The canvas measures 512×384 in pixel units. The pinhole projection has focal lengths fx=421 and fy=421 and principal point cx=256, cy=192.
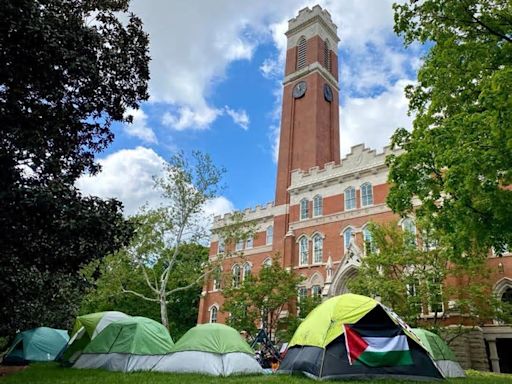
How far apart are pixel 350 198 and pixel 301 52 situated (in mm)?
18401

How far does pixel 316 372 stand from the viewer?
1021cm

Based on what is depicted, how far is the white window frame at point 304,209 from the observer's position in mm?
31228

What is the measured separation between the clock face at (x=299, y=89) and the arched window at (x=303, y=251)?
14.5m

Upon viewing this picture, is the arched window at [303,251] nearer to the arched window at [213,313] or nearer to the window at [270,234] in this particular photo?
the window at [270,234]

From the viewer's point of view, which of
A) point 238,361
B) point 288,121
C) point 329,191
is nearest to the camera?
point 238,361

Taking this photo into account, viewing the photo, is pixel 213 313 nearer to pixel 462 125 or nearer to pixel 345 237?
pixel 345 237

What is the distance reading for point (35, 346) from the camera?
750 inches

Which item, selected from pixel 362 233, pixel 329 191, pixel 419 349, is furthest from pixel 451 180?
pixel 329 191

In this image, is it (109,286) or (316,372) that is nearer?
(316,372)

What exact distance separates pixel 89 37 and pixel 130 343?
9092mm

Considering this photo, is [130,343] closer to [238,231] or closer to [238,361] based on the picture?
→ [238,361]

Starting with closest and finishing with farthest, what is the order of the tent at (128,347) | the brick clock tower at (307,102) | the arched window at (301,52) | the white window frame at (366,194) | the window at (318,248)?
the tent at (128,347), the white window frame at (366,194), the window at (318,248), the brick clock tower at (307,102), the arched window at (301,52)

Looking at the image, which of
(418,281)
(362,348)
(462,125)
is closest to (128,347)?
(362,348)

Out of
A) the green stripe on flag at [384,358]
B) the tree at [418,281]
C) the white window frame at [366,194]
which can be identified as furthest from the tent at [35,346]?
the white window frame at [366,194]
